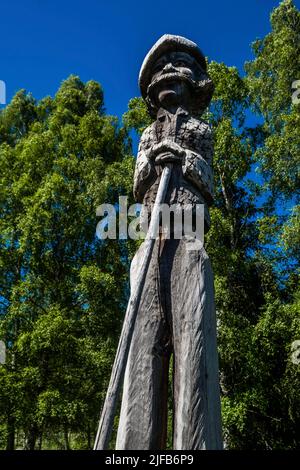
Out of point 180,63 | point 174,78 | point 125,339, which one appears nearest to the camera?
point 125,339

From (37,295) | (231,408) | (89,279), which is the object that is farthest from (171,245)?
(37,295)

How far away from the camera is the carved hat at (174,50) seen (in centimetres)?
510

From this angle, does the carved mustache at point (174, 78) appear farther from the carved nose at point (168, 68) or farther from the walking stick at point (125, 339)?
the walking stick at point (125, 339)

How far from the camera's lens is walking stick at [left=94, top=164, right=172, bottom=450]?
10.4 feet

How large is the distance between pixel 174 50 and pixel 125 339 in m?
3.29

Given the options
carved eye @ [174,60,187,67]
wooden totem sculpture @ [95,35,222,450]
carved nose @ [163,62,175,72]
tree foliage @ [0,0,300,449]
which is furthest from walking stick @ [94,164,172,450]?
tree foliage @ [0,0,300,449]

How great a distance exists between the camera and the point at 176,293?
391cm

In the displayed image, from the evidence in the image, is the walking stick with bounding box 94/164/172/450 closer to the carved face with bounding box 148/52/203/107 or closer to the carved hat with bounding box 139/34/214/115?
the carved face with bounding box 148/52/203/107

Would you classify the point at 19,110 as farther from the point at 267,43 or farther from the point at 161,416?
the point at 161,416

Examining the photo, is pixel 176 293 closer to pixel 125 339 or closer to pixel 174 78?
pixel 125 339

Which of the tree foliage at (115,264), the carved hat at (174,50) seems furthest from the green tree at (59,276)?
the carved hat at (174,50)

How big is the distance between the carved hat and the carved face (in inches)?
2.8

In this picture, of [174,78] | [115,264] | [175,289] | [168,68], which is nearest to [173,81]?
[174,78]

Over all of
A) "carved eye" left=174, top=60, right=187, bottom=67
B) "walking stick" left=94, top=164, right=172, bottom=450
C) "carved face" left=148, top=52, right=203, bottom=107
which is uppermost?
"carved eye" left=174, top=60, right=187, bottom=67
